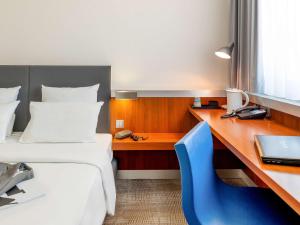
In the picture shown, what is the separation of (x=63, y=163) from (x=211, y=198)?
1066 millimetres

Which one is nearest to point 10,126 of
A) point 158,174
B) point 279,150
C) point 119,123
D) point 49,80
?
point 49,80

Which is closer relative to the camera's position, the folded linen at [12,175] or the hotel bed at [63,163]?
the hotel bed at [63,163]

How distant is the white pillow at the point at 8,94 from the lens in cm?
267

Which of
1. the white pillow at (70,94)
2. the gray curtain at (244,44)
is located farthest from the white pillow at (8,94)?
the gray curtain at (244,44)

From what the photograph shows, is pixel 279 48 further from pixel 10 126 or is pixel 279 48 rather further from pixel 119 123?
pixel 10 126

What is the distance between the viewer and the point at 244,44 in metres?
2.54

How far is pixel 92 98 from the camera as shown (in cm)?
272

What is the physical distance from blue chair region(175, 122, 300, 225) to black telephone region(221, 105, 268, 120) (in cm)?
79

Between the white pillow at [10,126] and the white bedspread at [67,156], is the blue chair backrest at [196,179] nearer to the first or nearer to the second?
the white bedspread at [67,156]

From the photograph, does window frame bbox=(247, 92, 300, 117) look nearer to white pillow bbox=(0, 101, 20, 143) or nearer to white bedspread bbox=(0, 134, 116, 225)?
white bedspread bbox=(0, 134, 116, 225)

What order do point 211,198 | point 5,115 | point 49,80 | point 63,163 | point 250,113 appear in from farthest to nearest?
point 49,80
point 5,115
point 250,113
point 63,163
point 211,198

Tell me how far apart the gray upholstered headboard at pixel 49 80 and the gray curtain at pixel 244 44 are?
4.18 ft

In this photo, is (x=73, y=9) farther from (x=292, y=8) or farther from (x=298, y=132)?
(x=298, y=132)

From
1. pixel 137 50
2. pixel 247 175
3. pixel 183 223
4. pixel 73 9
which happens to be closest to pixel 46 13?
pixel 73 9
